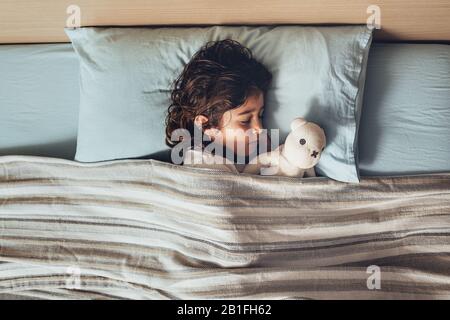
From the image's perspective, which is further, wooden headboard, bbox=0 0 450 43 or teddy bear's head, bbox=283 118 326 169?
wooden headboard, bbox=0 0 450 43

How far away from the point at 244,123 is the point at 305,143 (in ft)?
0.50

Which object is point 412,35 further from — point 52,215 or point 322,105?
point 52,215

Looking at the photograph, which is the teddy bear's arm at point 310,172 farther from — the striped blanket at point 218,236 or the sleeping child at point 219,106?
the sleeping child at point 219,106

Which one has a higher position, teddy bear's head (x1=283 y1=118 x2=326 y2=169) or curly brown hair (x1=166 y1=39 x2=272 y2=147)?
curly brown hair (x1=166 y1=39 x2=272 y2=147)

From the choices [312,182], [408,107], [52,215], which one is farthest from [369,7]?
[52,215]

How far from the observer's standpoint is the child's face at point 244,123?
1.05m

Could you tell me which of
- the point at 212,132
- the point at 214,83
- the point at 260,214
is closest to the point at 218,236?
the point at 260,214

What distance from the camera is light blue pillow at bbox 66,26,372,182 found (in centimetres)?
106

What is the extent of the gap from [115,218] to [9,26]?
2.06 ft

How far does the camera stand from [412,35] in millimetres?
1167

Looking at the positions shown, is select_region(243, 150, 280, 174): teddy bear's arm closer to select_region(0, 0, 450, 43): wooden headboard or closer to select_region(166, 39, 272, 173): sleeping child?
select_region(166, 39, 272, 173): sleeping child

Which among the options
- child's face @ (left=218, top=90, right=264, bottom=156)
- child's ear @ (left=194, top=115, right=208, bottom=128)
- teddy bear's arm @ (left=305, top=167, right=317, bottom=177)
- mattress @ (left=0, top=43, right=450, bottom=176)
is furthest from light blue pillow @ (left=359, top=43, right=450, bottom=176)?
child's ear @ (left=194, top=115, right=208, bottom=128)

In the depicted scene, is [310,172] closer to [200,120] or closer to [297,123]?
[297,123]

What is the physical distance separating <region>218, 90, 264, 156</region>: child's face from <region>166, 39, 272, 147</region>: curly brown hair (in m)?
0.01
